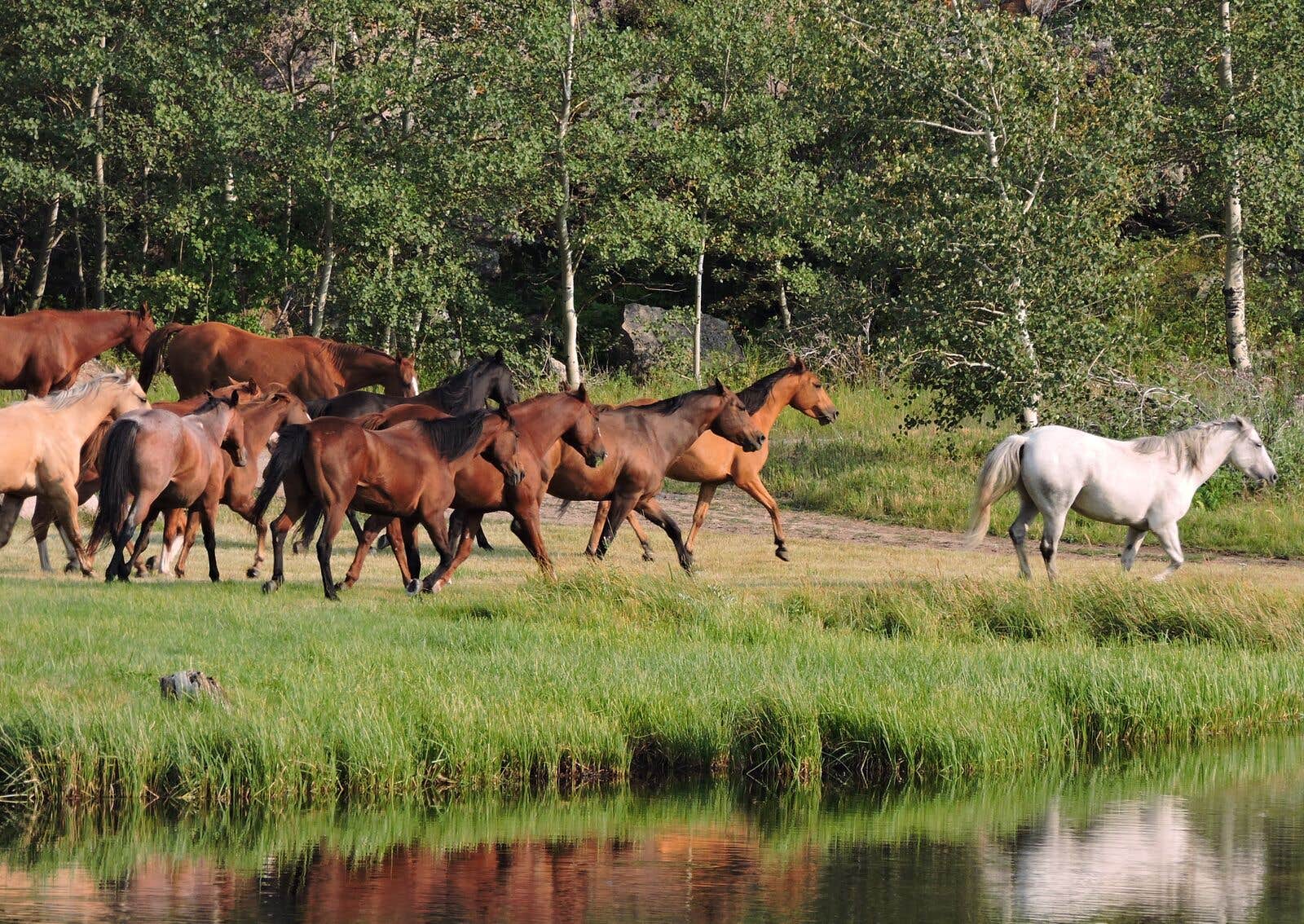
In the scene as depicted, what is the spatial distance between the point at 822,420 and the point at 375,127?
15.2 metres

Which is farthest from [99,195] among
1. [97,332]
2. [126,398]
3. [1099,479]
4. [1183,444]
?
[1183,444]

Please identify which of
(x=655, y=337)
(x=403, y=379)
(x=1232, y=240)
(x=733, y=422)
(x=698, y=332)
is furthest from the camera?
(x=655, y=337)

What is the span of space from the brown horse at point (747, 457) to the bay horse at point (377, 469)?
3590 mm

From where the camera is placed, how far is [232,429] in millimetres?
15344

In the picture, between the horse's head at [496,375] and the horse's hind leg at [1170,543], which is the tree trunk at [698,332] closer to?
the horse's head at [496,375]

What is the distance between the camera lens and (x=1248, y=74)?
84.4 feet

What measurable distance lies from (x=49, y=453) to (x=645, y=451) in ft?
18.2

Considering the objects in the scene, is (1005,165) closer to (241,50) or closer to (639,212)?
(639,212)

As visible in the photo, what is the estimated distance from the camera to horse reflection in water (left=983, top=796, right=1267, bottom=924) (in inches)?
306

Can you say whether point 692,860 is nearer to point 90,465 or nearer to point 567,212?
point 90,465

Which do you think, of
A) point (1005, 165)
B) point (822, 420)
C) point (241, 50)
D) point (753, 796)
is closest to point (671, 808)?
point (753, 796)

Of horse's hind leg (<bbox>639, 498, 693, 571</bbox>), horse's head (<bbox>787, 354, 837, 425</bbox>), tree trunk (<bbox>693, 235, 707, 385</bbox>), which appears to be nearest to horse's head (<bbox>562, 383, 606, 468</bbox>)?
horse's hind leg (<bbox>639, 498, 693, 571</bbox>)

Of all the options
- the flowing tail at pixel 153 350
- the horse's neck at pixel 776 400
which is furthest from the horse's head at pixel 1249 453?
the flowing tail at pixel 153 350

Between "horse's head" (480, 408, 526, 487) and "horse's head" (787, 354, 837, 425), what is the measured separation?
5.43 metres
